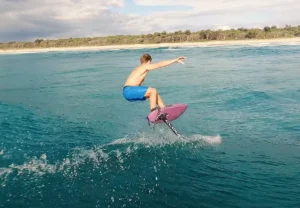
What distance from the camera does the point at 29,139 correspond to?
39.4ft

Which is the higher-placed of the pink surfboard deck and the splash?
the pink surfboard deck

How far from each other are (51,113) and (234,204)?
480 inches

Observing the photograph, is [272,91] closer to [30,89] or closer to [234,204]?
[234,204]

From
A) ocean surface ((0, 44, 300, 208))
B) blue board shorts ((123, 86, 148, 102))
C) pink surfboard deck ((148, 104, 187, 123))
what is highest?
blue board shorts ((123, 86, 148, 102))

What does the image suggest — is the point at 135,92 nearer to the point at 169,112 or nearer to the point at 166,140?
the point at 169,112

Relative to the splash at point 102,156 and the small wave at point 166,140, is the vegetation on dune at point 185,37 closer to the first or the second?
the small wave at point 166,140

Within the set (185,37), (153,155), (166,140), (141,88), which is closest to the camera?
(141,88)

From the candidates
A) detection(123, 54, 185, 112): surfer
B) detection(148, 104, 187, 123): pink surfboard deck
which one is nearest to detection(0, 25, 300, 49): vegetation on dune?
detection(148, 104, 187, 123): pink surfboard deck

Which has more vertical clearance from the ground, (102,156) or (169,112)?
(169,112)

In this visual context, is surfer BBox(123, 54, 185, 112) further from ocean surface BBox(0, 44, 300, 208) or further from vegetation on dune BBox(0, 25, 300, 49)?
vegetation on dune BBox(0, 25, 300, 49)

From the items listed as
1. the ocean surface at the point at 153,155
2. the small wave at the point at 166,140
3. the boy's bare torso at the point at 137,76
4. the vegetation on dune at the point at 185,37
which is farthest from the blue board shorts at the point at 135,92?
the vegetation on dune at the point at 185,37

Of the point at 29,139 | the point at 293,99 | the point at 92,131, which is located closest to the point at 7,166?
the point at 29,139

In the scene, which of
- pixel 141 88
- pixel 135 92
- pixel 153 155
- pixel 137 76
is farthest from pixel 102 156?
pixel 137 76

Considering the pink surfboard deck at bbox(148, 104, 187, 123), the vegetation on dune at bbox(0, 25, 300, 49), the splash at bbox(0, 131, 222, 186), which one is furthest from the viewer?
the vegetation on dune at bbox(0, 25, 300, 49)
